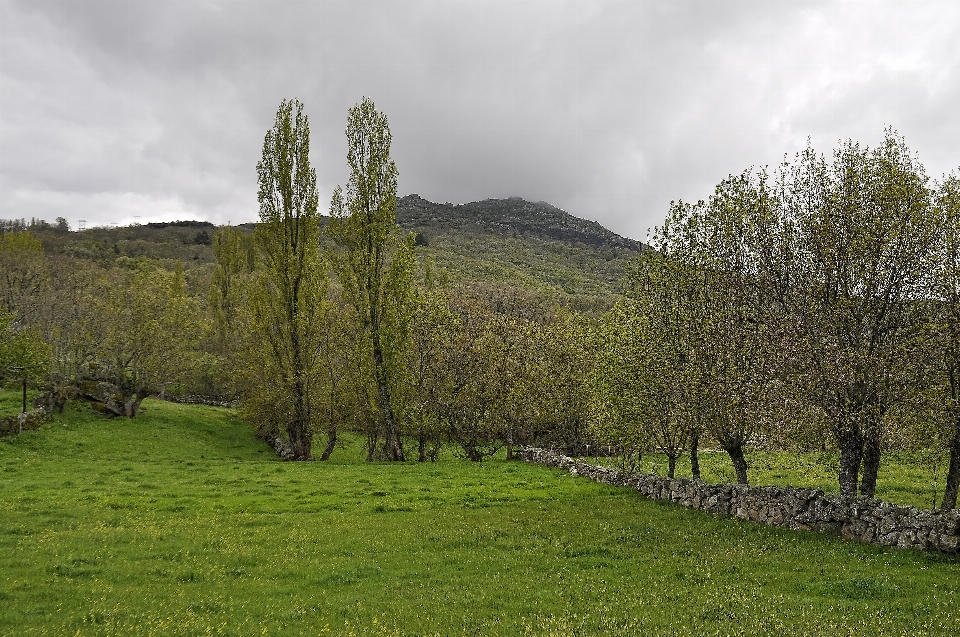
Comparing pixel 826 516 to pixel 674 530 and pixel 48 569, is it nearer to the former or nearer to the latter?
pixel 674 530

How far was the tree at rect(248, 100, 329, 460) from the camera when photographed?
44.3 meters

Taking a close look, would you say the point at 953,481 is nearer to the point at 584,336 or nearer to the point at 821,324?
the point at 821,324

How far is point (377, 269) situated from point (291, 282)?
7.68m

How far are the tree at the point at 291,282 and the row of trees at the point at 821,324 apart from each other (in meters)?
28.3

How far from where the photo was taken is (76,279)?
3292 inches

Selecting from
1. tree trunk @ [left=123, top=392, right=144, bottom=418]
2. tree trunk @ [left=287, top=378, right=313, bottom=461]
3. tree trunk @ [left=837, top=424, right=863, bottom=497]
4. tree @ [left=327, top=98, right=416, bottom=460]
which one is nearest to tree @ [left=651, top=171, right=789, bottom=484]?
tree trunk @ [left=837, top=424, right=863, bottom=497]

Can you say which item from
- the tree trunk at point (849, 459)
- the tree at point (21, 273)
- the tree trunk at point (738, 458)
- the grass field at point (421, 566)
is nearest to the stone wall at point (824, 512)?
the grass field at point (421, 566)

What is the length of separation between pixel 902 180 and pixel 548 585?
62.6ft

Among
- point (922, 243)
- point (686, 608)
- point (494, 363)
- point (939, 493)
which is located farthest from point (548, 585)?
point (494, 363)

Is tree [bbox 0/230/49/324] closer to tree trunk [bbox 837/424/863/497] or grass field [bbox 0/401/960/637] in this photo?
grass field [bbox 0/401/960/637]

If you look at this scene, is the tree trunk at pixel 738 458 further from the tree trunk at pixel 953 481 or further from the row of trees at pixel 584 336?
the tree trunk at pixel 953 481

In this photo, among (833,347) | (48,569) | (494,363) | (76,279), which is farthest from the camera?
(76,279)

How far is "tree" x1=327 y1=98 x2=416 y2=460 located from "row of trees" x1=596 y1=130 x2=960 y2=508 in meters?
20.8

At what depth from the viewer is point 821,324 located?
20250 millimetres
